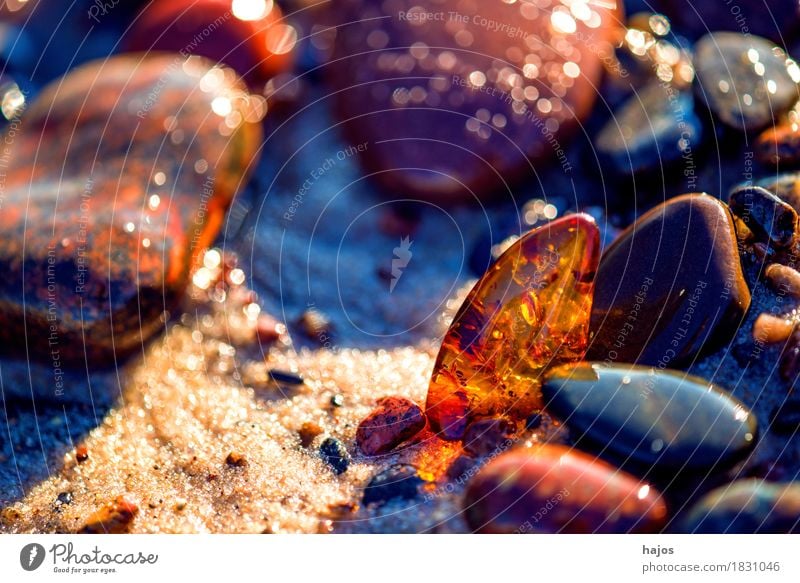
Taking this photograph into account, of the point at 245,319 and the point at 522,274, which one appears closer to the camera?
the point at 522,274

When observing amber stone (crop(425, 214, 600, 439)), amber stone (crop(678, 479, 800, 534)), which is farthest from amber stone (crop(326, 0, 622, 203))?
amber stone (crop(678, 479, 800, 534))

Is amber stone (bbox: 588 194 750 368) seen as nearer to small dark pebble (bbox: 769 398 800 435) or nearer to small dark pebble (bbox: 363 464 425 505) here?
small dark pebble (bbox: 769 398 800 435)

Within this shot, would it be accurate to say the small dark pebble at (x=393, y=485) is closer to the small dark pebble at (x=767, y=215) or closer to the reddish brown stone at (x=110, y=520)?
the reddish brown stone at (x=110, y=520)

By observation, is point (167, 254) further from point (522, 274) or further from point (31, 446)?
point (522, 274)

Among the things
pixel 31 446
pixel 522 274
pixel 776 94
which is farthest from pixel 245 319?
pixel 776 94
